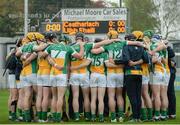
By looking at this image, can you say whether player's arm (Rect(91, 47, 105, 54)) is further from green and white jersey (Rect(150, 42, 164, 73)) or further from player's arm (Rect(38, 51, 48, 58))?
green and white jersey (Rect(150, 42, 164, 73))

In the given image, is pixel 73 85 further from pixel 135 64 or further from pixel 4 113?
pixel 4 113

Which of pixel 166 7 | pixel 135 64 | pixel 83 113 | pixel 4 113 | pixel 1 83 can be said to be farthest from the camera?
pixel 166 7

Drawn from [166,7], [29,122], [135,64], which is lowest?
[29,122]

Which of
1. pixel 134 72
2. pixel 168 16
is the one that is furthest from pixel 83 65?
pixel 168 16

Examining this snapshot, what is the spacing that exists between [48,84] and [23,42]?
1364mm

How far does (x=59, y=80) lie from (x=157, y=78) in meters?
2.48

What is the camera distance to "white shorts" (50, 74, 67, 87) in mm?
16953

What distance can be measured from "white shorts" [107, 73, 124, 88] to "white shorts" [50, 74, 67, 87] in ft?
3.54

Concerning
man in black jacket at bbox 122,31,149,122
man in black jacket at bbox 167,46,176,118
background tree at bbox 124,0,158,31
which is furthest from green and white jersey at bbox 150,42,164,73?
background tree at bbox 124,0,158,31

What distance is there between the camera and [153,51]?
57.7 ft

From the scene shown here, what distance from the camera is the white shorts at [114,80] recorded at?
17234 mm

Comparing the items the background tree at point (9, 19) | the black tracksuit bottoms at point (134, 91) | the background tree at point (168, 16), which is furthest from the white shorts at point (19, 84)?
the background tree at point (168, 16)

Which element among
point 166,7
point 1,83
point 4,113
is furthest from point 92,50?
point 166,7

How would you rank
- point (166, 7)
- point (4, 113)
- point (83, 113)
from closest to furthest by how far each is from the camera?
point (83, 113)
point (4, 113)
point (166, 7)
